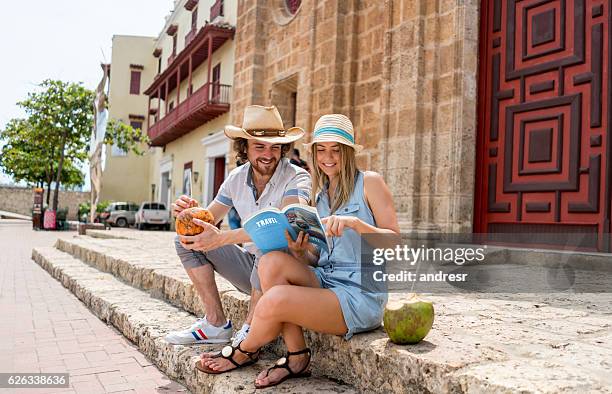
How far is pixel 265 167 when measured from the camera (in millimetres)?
3051

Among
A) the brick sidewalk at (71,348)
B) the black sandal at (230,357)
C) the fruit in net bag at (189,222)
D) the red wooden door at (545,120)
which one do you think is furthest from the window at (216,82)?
the black sandal at (230,357)

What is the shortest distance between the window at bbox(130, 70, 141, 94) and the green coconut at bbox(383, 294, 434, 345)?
119 feet

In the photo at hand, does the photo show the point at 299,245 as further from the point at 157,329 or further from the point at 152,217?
the point at 152,217

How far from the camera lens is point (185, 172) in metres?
23.1

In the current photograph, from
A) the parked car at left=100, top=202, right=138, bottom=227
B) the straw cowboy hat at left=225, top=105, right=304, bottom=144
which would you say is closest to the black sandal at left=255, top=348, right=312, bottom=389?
the straw cowboy hat at left=225, top=105, right=304, bottom=144

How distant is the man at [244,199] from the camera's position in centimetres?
293

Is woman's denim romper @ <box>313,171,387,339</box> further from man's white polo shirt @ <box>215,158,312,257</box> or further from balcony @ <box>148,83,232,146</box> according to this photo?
balcony @ <box>148,83,232,146</box>

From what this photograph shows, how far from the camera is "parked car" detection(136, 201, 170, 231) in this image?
24.1 m

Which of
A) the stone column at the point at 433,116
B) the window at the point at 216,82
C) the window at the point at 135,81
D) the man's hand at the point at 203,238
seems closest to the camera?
the man's hand at the point at 203,238

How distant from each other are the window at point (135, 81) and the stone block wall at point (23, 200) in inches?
494

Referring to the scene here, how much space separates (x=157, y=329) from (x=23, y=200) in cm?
4563

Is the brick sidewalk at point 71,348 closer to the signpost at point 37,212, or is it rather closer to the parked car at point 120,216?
the signpost at point 37,212

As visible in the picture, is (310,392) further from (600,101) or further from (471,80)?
(471,80)

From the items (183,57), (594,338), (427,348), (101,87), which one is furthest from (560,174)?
(183,57)
